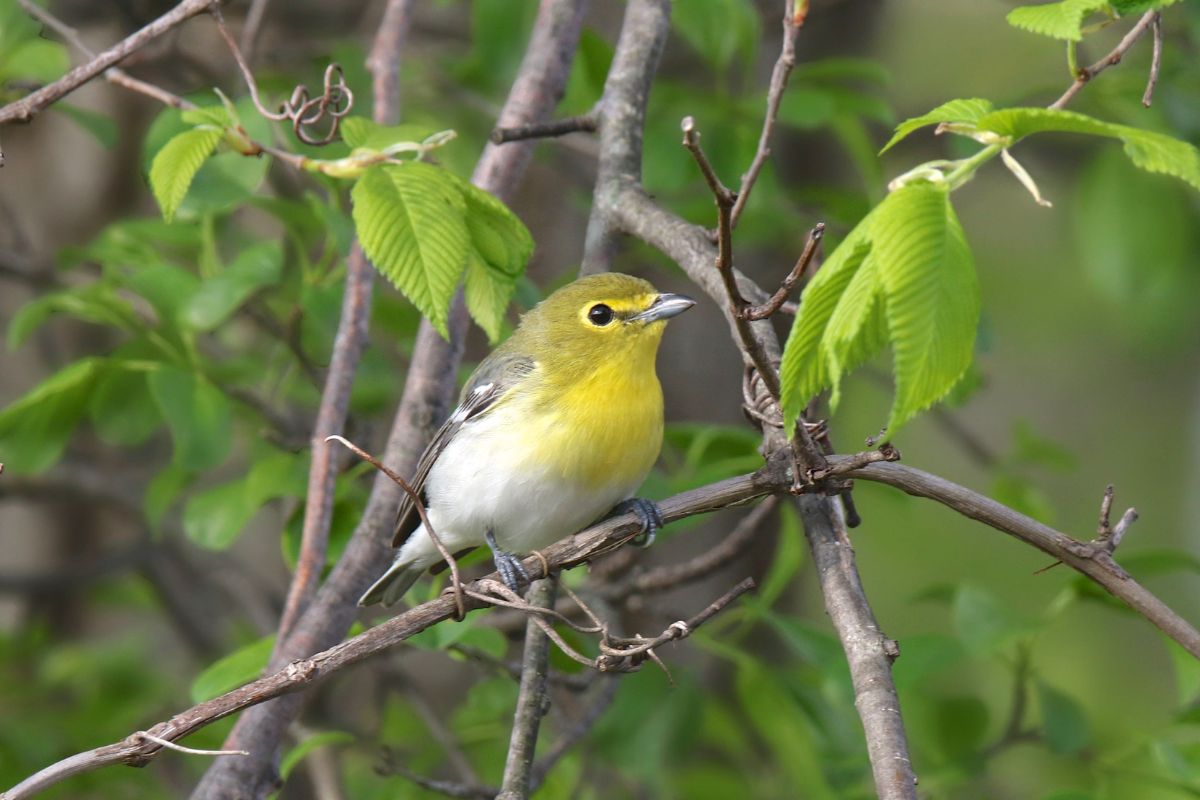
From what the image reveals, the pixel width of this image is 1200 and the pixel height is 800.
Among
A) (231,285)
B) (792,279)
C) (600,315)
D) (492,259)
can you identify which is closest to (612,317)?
(600,315)

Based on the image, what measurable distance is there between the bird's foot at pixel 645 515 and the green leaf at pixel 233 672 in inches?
43.8

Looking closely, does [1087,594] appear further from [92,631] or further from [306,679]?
[92,631]

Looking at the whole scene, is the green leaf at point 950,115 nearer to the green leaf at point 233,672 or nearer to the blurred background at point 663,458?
the blurred background at point 663,458

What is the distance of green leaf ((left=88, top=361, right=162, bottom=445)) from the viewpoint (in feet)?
15.3

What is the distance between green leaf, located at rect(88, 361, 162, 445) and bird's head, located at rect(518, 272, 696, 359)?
5.28 feet

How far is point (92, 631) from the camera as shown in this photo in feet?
27.3

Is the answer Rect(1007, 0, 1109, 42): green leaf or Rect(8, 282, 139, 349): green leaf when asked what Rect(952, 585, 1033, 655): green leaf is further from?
Rect(8, 282, 139, 349): green leaf

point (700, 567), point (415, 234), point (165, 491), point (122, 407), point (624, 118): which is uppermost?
point (624, 118)

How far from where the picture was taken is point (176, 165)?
10.2 feet

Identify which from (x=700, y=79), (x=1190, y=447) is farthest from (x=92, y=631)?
(x=1190, y=447)

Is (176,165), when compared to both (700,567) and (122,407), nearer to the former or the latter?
(122,407)

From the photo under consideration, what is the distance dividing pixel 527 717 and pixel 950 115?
170 cm

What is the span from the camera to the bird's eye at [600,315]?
416 centimetres

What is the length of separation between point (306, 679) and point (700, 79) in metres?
5.21
